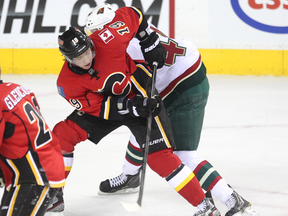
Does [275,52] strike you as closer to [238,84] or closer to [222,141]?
[238,84]

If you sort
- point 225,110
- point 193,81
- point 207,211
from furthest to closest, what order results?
point 225,110 < point 193,81 < point 207,211

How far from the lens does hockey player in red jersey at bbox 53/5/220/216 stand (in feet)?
6.74

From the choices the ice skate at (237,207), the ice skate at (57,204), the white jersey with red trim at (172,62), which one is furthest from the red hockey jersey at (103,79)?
the ice skate at (237,207)

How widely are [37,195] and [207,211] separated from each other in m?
0.78

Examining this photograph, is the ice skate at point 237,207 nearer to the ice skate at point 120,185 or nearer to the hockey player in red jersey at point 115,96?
the hockey player in red jersey at point 115,96

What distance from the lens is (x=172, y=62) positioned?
7.86 ft

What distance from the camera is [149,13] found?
5887mm

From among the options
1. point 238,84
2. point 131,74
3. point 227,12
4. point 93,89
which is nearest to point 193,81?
point 131,74

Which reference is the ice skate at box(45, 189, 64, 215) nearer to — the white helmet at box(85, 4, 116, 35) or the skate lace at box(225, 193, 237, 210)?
the skate lace at box(225, 193, 237, 210)

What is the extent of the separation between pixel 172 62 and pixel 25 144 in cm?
102

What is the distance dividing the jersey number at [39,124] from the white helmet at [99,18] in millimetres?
1246

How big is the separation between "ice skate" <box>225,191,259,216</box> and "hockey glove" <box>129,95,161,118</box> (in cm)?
53

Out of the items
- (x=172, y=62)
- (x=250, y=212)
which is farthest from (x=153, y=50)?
(x=250, y=212)

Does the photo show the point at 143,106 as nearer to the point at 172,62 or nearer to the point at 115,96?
the point at 115,96
